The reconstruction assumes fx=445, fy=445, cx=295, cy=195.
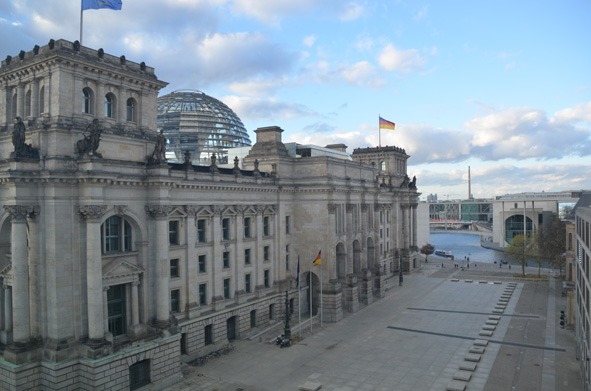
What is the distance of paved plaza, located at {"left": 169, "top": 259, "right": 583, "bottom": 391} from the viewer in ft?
120

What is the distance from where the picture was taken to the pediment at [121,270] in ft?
112

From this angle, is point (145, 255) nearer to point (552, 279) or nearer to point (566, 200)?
point (552, 279)

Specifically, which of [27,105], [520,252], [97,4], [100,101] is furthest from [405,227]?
[27,105]

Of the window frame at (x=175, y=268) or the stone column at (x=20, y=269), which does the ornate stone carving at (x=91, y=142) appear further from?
the window frame at (x=175, y=268)

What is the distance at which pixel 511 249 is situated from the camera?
301ft

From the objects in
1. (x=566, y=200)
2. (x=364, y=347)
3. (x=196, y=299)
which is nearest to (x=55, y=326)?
(x=196, y=299)

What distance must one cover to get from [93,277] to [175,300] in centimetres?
1183

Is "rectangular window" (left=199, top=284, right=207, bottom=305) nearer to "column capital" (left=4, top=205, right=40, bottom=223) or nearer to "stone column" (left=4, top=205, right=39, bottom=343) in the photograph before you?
"stone column" (left=4, top=205, right=39, bottom=343)

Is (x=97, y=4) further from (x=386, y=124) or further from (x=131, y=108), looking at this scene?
(x=386, y=124)

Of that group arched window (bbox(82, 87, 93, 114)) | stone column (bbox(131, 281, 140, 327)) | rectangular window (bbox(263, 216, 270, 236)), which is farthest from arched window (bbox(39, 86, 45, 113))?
rectangular window (bbox(263, 216, 270, 236))

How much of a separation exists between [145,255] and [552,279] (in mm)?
76347

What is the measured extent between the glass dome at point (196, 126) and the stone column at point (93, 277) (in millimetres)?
40739

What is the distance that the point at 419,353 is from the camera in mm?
43594

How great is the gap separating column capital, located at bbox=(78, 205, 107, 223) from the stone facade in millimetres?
99
